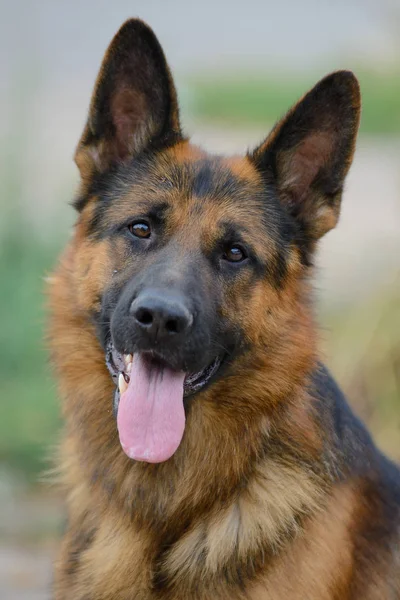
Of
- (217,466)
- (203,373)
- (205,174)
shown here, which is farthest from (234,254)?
(217,466)

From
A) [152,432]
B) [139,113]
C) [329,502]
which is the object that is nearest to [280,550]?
[329,502]

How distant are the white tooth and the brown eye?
2.09ft

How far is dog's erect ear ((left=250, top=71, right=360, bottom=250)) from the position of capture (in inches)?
154

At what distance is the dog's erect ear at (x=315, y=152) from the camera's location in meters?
3.92

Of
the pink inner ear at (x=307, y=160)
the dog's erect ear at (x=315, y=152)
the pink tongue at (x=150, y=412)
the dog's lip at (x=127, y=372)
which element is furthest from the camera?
the pink inner ear at (x=307, y=160)

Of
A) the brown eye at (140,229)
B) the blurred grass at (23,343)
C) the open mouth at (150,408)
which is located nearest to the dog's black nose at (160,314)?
the open mouth at (150,408)

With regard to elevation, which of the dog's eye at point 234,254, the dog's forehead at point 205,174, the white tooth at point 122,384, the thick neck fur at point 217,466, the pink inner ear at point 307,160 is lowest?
the thick neck fur at point 217,466

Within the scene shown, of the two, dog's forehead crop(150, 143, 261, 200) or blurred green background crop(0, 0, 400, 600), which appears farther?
blurred green background crop(0, 0, 400, 600)

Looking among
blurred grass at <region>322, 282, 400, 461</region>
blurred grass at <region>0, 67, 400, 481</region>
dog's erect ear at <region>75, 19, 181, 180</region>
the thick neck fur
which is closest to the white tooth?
the thick neck fur

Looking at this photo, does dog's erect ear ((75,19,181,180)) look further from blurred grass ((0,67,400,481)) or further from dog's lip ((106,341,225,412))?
blurred grass ((0,67,400,481))

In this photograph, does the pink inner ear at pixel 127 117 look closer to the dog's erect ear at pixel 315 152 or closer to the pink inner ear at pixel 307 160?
the dog's erect ear at pixel 315 152

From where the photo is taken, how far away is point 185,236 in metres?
3.91

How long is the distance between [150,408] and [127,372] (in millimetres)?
217

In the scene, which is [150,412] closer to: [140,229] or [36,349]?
[140,229]
